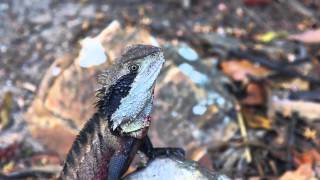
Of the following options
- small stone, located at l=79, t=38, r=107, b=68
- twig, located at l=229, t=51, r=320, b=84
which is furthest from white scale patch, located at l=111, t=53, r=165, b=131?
twig, located at l=229, t=51, r=320, b=84

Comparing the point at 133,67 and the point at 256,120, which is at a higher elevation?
the point at 133,67

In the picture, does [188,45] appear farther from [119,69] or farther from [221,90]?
[119,69]

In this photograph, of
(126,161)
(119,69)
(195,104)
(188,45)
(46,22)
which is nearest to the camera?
(119,69)

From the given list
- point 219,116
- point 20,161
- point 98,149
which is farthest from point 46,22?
point 98,149

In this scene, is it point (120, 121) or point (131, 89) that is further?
point (120, 121)

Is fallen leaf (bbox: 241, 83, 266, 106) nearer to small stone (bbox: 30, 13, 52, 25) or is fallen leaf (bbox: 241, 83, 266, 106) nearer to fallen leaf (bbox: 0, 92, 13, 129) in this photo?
fallen leaf (bbox: 0, 92, 13, 129)

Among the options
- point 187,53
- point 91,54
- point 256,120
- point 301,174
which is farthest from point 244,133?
point 91,54

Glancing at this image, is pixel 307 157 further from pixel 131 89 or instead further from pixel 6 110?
pixel 6 110
